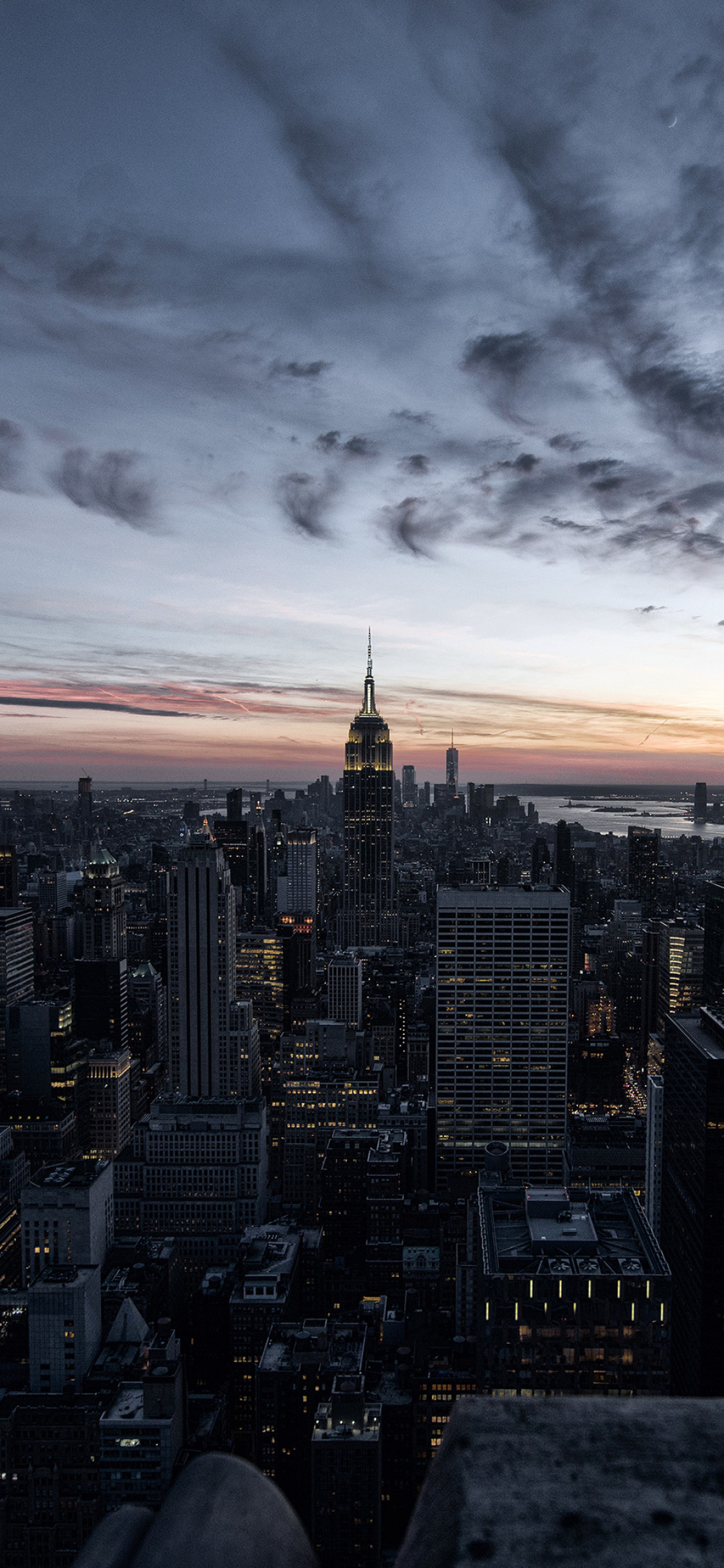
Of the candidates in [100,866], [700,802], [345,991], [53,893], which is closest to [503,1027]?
[345,991]

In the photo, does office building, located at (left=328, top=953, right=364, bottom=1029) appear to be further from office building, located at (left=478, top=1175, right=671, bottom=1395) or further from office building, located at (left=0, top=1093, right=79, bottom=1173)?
office building, located at (left=478, top=1175, right=671, bottom=1395)

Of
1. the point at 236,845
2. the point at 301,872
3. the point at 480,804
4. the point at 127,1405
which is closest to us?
the point at 127,1405

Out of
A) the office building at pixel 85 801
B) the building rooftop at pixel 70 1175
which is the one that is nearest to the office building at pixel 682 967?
the building rooftop at pixel 70 1175

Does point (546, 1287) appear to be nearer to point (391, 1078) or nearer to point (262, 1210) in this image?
point (262, 1210)

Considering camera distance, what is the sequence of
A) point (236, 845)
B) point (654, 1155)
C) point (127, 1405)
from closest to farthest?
point (127, 1405)
point (654, 1155)
point (236, 845)

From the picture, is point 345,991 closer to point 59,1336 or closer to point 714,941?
point 714,941

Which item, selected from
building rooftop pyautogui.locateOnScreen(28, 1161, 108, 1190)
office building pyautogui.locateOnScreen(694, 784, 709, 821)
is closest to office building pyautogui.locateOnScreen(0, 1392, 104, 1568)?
building rooftop pyautogui.locateOnScreen(28, 1161, 108, 1190)

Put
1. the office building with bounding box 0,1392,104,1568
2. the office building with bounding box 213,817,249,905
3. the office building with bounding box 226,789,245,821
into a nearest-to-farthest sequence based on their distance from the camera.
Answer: the office building with bounding box 0,1392,104,1568 < the office building with bounding box 213,817,249,905 < the office building with bounding box 226,789,245,821
